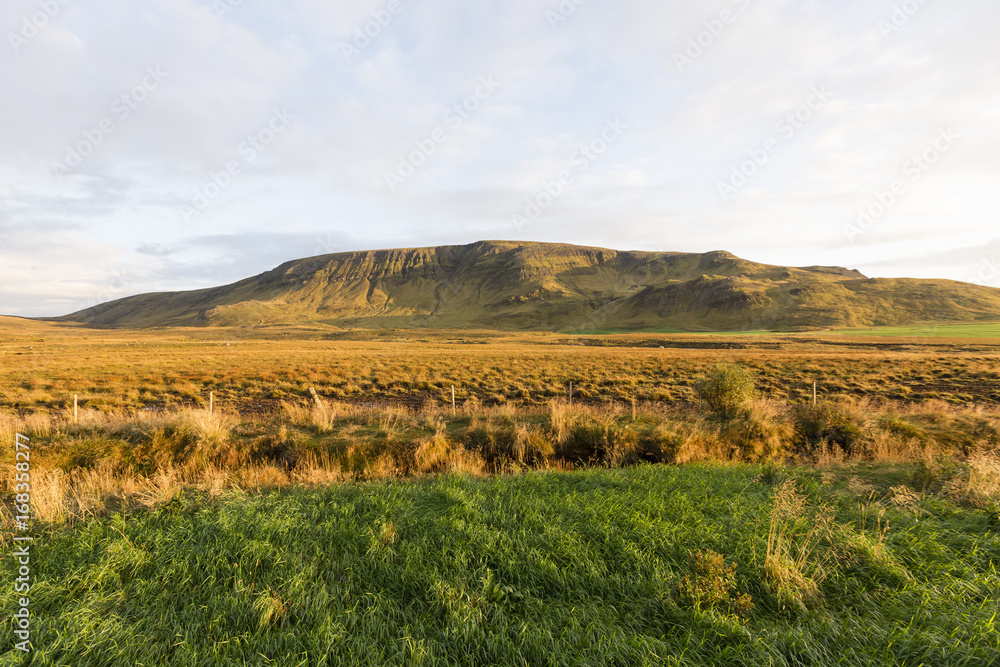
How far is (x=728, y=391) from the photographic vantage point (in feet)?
44.2

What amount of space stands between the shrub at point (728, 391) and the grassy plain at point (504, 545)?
1431 millimetres

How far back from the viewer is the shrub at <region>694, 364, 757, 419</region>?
43.8ft

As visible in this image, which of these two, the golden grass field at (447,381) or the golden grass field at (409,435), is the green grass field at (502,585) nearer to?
the golden grass field at (409,435)

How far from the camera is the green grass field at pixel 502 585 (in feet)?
12.1

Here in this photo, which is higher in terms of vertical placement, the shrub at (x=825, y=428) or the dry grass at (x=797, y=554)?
the dry grass at (x=797, y=554)

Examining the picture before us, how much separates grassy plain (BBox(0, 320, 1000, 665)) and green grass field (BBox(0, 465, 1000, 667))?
0.03 m

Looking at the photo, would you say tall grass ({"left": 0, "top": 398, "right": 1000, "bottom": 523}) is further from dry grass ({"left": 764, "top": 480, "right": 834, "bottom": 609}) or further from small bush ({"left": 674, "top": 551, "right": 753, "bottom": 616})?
small bush ({"left": 674, "top": 551, "right": 753, "bottom": 616})

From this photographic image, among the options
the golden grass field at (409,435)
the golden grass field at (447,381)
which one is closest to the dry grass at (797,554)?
the golden grass field at (409,435)

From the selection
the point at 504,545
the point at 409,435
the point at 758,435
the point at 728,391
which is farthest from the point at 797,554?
the point at 728,391

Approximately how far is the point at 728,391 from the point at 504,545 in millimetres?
11293

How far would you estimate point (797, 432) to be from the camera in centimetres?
1226

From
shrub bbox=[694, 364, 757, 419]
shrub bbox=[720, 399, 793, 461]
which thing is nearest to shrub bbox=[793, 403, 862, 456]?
shrub bbox=[720, 399, 793, 461]

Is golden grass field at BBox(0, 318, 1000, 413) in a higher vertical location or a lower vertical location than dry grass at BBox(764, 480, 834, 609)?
lower

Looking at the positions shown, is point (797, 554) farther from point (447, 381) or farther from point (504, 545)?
point (447, 381)
